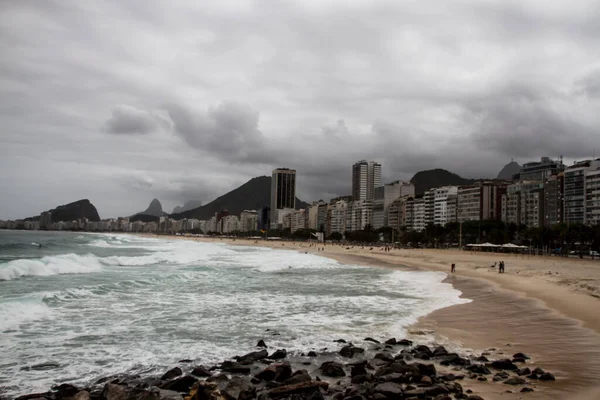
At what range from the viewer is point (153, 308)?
51.7 ft

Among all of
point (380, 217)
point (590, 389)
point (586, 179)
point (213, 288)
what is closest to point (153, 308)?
point (213, 288)

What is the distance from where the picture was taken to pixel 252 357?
31.0 ft

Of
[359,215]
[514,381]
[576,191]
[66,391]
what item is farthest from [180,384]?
[359,215]

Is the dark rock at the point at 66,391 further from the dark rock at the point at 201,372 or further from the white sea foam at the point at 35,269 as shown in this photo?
the white sea foam at the point at 35,269

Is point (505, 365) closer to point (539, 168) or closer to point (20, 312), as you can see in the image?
point (20, 312)

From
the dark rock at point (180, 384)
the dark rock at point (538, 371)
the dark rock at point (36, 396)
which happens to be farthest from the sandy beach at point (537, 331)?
the dark rock at point (36, 396)

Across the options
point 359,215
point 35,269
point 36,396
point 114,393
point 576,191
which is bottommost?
point 35,269

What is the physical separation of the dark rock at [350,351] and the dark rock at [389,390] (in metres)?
2.43

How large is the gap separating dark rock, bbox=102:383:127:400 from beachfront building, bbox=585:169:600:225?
96.1 meters

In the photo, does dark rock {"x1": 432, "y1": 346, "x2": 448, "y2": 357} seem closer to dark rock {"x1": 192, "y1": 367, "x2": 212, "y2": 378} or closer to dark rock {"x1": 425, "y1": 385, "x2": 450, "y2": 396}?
dark rock {"x1": 425, "y1": 385, "x2": 450, "y2": 396}

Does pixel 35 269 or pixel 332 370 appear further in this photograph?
pixel 35 269

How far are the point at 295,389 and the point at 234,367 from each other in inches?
74.2

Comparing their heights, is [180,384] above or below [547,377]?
below

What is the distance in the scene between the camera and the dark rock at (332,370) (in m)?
8.36
